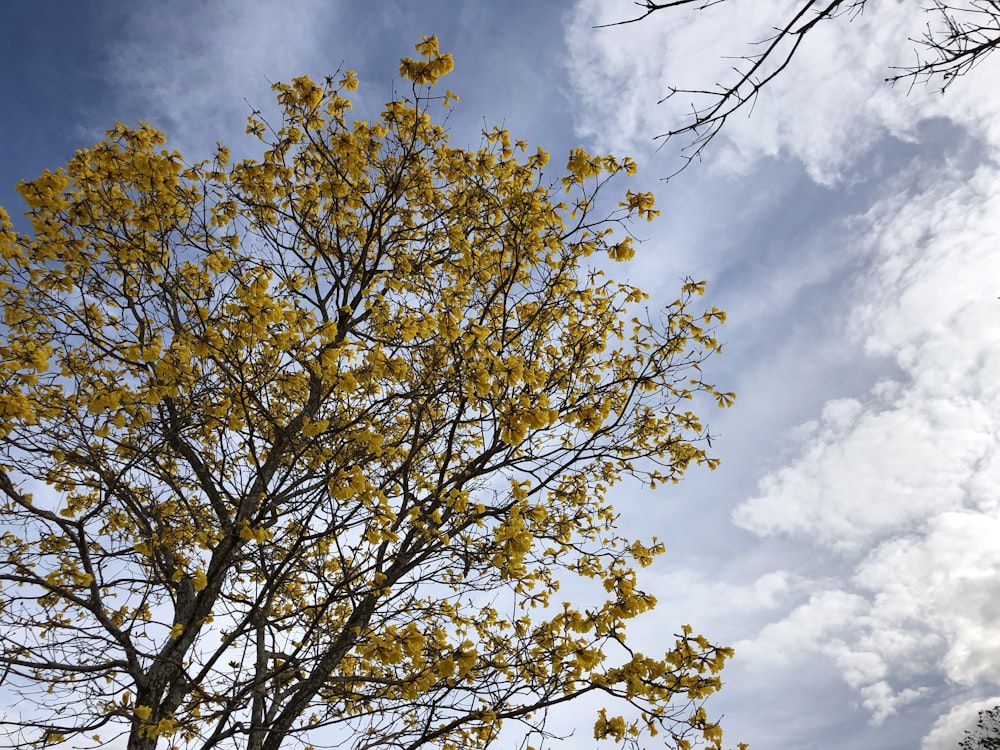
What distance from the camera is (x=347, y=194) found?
18.8 ft

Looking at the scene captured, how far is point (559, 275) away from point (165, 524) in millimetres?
4266

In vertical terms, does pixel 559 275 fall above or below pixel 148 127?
below

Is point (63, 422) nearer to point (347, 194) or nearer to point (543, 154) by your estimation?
point (347, 194)

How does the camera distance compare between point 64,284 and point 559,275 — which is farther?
point 559,275

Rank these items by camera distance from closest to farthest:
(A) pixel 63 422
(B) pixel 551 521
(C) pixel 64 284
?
(A) pixel 63 422 < (C) pixel 64 284 < (B) pixel 551 521

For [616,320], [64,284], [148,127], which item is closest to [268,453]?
[64,284]

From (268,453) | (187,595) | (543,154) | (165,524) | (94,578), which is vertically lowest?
(94,578)

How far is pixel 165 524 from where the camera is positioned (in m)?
5.27

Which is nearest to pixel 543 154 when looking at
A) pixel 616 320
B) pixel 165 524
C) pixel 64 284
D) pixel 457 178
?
pixel 457 178

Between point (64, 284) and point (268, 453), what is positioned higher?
point (64, 284)

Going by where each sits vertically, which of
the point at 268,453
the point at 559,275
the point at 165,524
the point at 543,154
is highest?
the point at 543,154

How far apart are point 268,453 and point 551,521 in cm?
284

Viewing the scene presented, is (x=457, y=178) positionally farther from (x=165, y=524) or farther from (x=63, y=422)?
(x=165, y=524)

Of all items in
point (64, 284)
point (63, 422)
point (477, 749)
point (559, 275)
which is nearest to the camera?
point (63, 422)
